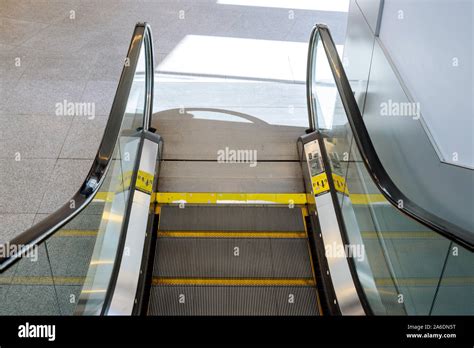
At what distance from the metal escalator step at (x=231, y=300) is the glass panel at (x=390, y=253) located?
57cm

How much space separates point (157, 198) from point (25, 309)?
286cm

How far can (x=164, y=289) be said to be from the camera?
460 cm

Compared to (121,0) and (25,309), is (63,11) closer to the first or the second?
(121,0)

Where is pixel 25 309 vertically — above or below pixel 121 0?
below

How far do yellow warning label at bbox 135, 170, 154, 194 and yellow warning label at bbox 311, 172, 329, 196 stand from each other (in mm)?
1661

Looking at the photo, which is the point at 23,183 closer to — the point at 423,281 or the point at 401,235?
the point at 401,235

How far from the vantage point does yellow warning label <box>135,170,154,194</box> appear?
5.16 meters
